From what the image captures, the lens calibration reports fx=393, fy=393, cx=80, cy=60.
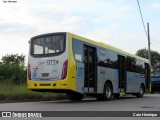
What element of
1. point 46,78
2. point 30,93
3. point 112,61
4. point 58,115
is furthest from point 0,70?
point 58,115

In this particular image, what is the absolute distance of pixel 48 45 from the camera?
1753cm

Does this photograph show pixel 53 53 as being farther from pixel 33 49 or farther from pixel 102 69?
pixel 102 69

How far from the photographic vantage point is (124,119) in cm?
1063

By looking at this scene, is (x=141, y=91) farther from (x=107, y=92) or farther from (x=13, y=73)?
(x=13, y=73)

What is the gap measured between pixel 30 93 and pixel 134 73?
7.39 metres

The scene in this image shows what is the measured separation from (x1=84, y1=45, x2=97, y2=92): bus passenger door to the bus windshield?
1.65 metres

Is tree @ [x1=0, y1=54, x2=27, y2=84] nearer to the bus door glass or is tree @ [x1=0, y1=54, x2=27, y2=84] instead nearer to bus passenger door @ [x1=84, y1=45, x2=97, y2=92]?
the bus door glass

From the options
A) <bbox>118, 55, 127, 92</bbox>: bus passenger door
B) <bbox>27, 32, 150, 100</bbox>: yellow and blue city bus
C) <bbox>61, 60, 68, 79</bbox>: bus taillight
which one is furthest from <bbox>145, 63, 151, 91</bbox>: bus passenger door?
<bbox>61, 60, 68, 79</bbox>: bus taillight

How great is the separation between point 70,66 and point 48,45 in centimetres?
153

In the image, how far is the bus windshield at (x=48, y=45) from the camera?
17.2 meters

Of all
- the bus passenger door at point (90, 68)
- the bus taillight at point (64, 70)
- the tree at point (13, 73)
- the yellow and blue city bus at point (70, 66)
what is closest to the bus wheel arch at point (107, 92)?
the yellow and blue city bus at point (70, 66)

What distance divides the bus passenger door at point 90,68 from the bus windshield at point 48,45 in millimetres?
1646

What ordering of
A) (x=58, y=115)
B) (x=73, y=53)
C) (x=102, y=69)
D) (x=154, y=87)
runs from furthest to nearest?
(x=154, y=87)
(x=102, y=69)
(x=73, y=53)
(x=58, y=115)

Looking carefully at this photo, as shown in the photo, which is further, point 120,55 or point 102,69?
point 120,55
